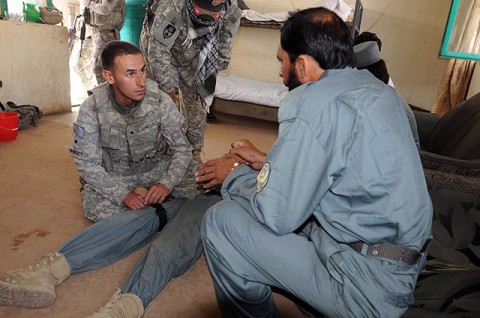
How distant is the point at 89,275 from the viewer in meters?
1.43

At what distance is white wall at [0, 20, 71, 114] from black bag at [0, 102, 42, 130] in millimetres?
159

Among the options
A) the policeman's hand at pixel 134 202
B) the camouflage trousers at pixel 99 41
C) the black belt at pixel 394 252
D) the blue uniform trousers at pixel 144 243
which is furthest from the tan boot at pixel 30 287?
the camouflage trousers at pixel 99 41

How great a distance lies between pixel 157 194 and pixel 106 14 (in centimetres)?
294

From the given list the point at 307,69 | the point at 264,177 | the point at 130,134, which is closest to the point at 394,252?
the point at 264,177

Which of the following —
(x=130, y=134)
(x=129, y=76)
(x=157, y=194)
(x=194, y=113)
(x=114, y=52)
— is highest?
(x=114, y=52)

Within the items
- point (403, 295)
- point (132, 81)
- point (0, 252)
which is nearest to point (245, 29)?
point (132, 81)

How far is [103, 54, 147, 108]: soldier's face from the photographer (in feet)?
5.54

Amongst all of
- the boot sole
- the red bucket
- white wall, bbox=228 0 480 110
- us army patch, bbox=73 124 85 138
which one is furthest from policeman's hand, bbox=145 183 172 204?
white wall, bbox=228 0 480 110

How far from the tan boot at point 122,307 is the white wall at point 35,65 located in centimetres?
314

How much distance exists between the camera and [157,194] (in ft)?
5.46

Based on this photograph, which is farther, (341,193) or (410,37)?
(410,37)

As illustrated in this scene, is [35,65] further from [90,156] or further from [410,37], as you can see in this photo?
[410,37]

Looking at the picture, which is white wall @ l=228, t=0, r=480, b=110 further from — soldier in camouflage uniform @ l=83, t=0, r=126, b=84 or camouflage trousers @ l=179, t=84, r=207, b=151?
camouflage trousers @ l=179, t=84, r=207, b=151

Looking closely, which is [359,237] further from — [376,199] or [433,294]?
[433,294]
